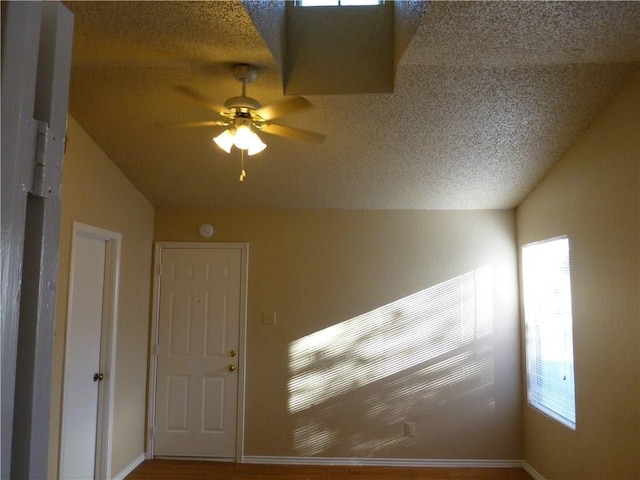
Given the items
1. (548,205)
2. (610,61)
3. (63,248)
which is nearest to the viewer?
(610,61)

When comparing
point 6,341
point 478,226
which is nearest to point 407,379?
point 478,226

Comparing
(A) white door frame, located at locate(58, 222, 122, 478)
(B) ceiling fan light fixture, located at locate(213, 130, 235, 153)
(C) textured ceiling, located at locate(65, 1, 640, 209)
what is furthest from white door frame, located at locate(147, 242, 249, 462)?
(B) ceiling fan light fixture, located at locate(213, 130, 235, 153)

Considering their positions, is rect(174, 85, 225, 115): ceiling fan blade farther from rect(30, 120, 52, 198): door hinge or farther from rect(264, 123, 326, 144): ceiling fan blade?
rect(30, 120, 52, 198): door hinge

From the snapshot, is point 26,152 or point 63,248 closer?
point 26,152

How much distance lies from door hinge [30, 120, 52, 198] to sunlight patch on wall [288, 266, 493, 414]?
157 inches

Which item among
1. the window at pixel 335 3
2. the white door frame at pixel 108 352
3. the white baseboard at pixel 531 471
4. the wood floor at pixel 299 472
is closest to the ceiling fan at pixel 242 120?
Result: the window at pixel 335 3

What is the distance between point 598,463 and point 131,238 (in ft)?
12.6

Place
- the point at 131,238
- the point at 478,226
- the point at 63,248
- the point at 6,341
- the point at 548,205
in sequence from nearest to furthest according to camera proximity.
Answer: the point at 6,341 → the point at 63,248 → the point at 548,205 → the point at 131,238 → the point at 478,226

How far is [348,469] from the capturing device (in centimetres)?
423

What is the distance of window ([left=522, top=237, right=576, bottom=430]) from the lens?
348 centimetres

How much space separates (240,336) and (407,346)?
1557mm

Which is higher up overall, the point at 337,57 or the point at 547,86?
the point at 337,57

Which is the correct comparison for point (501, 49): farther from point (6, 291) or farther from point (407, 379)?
point (407, 379)

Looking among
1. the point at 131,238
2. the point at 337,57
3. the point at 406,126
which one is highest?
the point at 337,57
